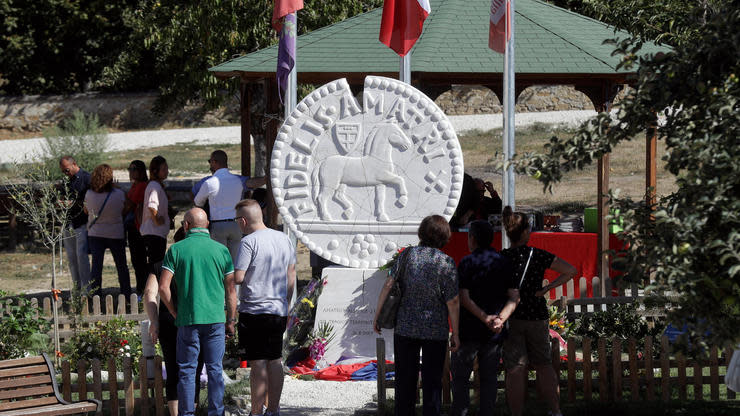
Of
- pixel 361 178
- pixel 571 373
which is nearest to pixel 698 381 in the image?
pixel 571 373

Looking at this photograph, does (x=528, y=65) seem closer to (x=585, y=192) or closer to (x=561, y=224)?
(x=561, y=224)

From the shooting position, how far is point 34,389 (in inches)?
254

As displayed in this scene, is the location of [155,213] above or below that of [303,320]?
above

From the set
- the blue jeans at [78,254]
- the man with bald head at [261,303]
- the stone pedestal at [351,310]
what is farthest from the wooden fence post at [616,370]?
the blue jeans at [78,254]

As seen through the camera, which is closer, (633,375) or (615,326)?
(633,375)

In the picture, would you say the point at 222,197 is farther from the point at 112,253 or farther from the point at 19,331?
the point at 19,331

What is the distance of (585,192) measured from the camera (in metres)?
21.5

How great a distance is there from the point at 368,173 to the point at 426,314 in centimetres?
302

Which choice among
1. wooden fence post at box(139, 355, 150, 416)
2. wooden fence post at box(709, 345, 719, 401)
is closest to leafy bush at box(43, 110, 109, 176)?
wooden fence post at box(139, 355, 150, 416)

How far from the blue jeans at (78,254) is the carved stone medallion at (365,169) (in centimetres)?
319

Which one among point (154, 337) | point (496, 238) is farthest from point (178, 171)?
point (154, 337)

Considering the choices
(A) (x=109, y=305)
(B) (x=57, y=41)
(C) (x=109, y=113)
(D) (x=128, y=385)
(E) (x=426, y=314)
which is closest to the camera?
(E) (x=426, y=314)

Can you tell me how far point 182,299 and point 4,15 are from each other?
3139cm

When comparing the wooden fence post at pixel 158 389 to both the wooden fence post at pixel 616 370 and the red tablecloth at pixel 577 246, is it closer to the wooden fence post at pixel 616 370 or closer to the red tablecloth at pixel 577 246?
the wooden fence post at pixel 616 370
